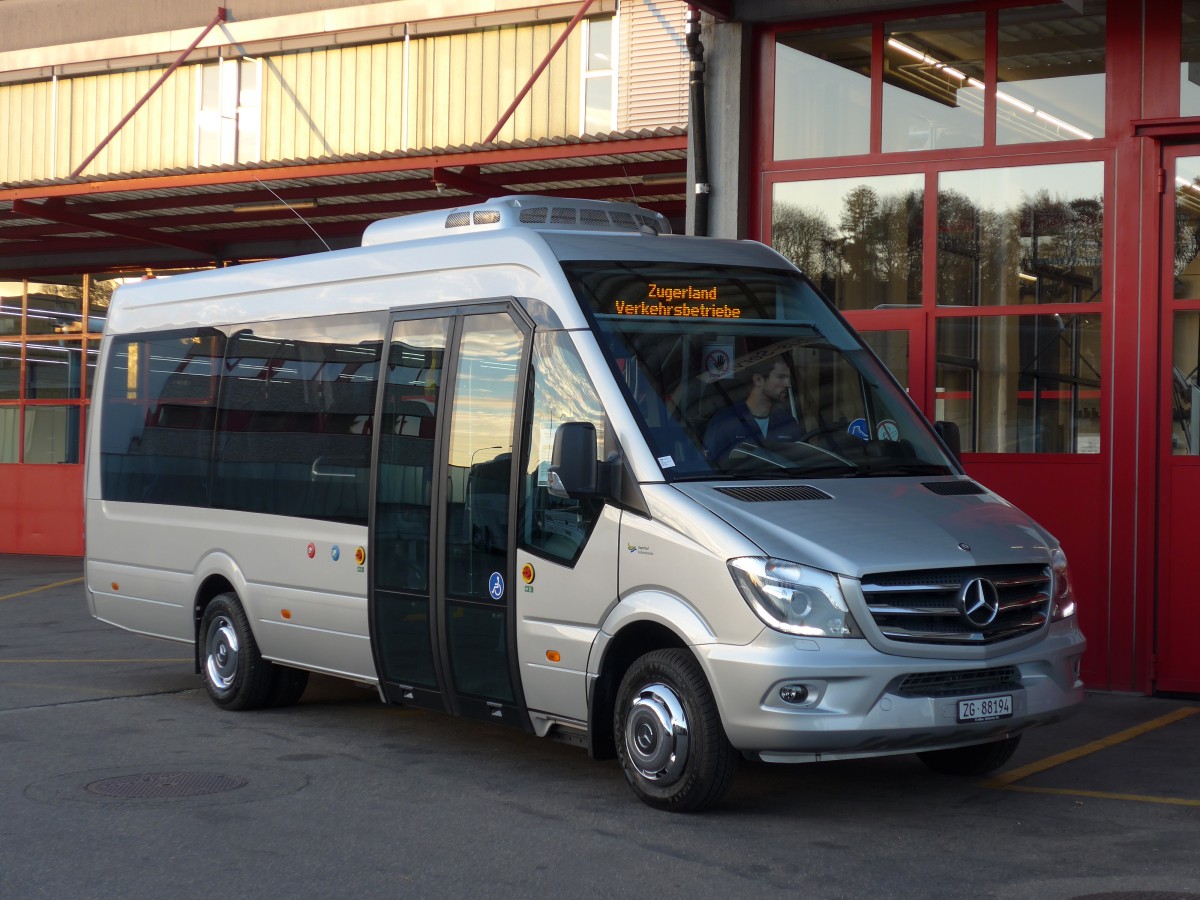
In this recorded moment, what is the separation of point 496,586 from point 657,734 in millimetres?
1254

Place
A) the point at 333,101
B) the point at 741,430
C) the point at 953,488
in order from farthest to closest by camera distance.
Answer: the point at 333,101 < the point at 953,488 < the point at 741,430

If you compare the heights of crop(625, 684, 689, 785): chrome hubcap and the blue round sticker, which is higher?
the blue round sticker

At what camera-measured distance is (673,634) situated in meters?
6.89

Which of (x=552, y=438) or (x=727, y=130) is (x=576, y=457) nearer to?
(x=552, y=438)

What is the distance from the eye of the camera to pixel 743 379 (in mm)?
7477

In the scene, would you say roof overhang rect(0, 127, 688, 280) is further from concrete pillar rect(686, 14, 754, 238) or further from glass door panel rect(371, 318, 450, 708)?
glass door panel rect(371, 318, 450, 708)

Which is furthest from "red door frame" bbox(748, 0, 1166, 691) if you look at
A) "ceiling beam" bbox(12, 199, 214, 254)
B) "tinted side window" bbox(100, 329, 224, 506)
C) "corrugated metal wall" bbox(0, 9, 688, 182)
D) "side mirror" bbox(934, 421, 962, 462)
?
"ceiling beam" bbox(12, 199, 214, 254)

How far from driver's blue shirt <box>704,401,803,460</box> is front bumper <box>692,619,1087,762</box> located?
1031mm

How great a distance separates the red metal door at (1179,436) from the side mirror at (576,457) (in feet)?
16.5

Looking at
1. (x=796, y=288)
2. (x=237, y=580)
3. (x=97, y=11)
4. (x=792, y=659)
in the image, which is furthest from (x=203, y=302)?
(x=97, y=11)

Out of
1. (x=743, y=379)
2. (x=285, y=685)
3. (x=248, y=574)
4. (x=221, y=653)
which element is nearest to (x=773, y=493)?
(x=743, y=379)

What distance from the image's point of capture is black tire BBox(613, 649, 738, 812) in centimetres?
664

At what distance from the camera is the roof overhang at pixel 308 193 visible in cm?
1483

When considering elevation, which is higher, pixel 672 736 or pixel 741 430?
pixel 741 430
